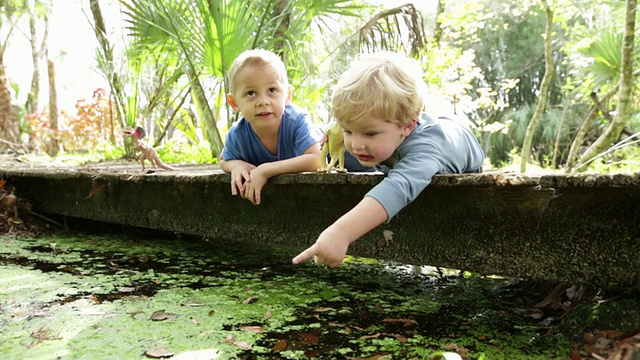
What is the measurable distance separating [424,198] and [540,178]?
0.43 meters

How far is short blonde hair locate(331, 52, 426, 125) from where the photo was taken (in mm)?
1545

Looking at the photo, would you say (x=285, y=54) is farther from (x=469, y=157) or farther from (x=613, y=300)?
(x=613, y=300)

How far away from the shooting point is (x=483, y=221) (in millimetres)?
1617

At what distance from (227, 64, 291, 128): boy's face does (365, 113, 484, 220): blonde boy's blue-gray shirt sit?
0.68 metres

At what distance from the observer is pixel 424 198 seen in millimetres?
1745

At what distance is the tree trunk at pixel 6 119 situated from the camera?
365 inches

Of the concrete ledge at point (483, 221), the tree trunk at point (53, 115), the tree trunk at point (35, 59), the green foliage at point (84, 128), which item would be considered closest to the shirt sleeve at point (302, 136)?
the concrete ledge at point (483, 221)

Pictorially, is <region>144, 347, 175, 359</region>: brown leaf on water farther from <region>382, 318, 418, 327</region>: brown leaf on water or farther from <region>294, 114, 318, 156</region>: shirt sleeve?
<region>294, 114, 318, 156</region>: shirt sleeve

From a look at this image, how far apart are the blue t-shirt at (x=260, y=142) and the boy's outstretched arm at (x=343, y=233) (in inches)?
38.4

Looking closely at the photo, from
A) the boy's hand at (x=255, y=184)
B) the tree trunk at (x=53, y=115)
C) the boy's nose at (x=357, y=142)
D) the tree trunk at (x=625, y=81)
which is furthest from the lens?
the tree trunk at (x=53, y=115)

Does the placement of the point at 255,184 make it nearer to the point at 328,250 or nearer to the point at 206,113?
the point at 328,250

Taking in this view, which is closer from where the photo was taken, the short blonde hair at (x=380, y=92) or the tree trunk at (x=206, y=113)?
the short blonde hair at (x=380, y=92)

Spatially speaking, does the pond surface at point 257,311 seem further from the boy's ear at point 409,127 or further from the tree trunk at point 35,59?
the tree trunk at point 35,59

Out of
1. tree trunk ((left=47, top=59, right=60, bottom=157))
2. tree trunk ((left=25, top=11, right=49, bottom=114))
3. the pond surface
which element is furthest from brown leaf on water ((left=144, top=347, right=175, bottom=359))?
tree trunk ((left=25, top=11, right=49, bottom=114))
